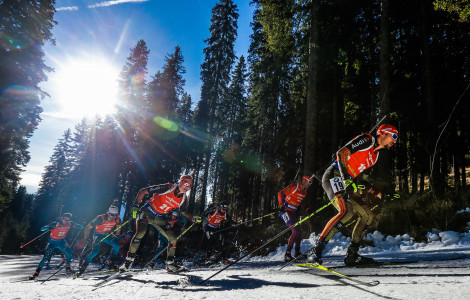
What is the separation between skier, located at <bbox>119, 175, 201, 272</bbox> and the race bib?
3594mm

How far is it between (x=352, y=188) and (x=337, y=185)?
317 mm

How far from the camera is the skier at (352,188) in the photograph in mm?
4535

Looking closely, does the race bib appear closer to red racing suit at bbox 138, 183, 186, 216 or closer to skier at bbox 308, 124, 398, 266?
skier at bbox 308, 124, 398, 266

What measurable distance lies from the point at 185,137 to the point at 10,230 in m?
39.2

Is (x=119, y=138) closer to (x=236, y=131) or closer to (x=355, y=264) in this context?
(x=236, y=131)

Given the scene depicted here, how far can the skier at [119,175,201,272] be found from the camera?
22.3 ft

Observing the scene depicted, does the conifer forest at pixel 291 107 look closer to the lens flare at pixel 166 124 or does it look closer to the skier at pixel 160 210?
the lens flare at pixel 166 124

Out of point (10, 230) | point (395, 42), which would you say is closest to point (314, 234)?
point (395, 42)

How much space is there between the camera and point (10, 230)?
42906mm

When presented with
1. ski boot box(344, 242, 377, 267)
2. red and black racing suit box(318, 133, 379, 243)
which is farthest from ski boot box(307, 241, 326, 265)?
ski boot box(344, 242, 377, 267)

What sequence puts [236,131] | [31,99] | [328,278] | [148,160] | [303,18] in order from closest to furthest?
1. [328,278]
2. [303,18]
3. [31,99]
4. [148,160]
5. [236,131]

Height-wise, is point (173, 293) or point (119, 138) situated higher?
point (119, 138)

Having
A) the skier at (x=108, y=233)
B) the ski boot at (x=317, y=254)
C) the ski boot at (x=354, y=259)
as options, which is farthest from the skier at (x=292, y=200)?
the skier at (x=108, y=233)

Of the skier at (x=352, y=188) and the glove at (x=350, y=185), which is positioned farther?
the glove at (x=350, y=185)
